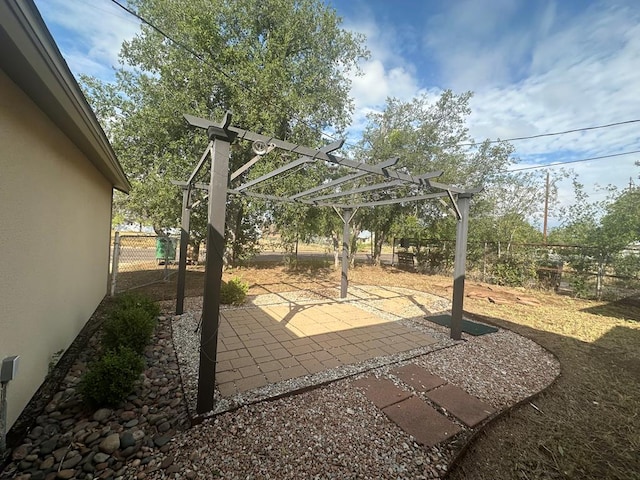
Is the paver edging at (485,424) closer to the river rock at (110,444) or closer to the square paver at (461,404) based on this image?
the square paver at (461,404)

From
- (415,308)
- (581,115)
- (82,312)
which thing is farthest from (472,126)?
(82,312)

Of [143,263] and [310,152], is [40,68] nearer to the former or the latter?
[310,152]

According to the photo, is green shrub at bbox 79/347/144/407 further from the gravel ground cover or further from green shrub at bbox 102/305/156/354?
green shrub at bbox 102/305/156/354

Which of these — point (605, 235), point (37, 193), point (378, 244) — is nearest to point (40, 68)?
point (37, 193)

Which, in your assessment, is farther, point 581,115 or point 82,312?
point 581,115

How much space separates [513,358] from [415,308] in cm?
240

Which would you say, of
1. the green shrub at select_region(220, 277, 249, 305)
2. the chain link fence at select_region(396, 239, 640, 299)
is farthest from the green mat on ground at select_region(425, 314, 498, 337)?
the chain link fence at select_region(396, 239, 640, 299)

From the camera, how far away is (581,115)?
7.34 m

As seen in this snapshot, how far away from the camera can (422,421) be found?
6.89 ft

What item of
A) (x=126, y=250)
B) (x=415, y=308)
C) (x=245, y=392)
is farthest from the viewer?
(x=126, y=250)

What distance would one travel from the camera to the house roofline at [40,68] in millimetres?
1178

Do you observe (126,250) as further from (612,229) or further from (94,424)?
(612,229)

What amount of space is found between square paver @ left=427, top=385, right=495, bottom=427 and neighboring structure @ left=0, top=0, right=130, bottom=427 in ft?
11.1

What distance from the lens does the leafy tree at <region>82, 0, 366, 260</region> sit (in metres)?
7.27
